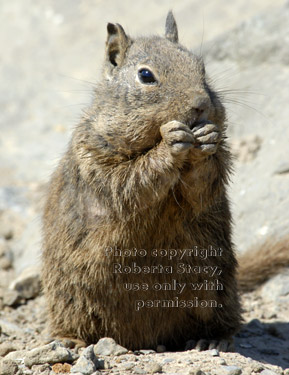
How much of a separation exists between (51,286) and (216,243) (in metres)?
1.29

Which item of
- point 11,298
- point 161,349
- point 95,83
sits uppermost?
point 95,83

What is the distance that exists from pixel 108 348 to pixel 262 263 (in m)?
1.96

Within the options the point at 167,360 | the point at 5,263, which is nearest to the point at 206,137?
the point at 167,360

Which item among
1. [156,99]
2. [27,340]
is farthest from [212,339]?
[156,99]

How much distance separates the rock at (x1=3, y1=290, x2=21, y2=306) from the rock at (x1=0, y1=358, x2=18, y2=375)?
217cm

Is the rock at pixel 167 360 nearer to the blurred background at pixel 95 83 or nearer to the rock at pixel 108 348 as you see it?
the rock at pixel 108 348

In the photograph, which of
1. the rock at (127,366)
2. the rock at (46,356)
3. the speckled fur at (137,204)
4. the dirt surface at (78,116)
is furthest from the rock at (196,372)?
the rock at (46,356)

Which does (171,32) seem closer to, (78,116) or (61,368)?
(78,116)

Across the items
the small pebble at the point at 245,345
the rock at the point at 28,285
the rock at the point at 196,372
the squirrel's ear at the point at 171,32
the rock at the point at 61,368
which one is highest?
the squirrel's ear at the point at 171,32

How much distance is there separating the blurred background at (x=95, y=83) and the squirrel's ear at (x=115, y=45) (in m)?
0.64

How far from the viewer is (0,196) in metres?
8.10

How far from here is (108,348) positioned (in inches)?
167

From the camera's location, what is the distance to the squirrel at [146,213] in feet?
13.0

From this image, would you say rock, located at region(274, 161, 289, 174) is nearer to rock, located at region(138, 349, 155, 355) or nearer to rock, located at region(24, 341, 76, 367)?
rock, located at region(138, 349, 155, 355)
